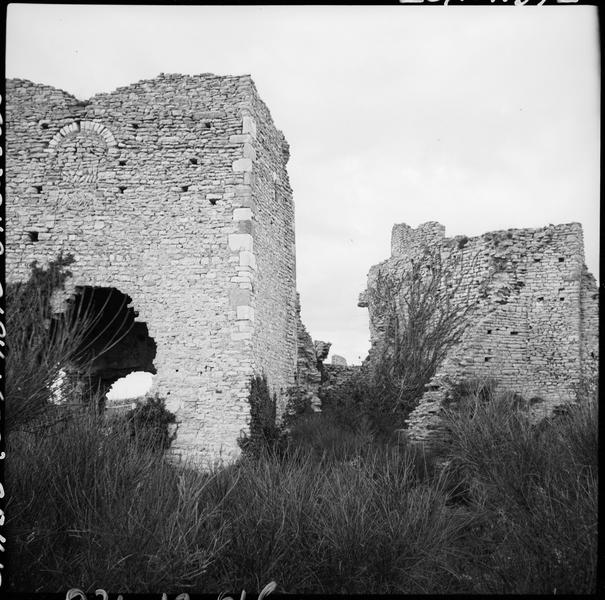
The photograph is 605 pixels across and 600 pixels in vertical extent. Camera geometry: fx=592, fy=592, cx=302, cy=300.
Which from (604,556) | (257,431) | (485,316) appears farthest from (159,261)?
(604,556)

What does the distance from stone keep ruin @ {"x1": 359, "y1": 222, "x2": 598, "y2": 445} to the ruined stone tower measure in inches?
177

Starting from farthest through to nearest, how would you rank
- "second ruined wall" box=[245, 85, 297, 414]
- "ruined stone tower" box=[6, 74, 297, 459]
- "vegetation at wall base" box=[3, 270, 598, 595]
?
1. "second ruined wall" box=[245, 85, 297, 414]
2. "ruined stone tower" box=[6, 74, 297, 459]
3. "vegetation at wall base" box=[3, 270, 598, 595]

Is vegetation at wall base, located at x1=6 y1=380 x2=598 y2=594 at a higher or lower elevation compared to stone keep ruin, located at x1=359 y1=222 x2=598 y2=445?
lower

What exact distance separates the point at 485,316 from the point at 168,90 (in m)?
7.43

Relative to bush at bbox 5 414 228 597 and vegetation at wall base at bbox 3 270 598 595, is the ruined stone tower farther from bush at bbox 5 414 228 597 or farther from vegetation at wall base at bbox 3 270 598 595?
bush at bbox 5 414 228 597

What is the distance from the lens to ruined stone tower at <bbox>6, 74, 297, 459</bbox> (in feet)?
30.4

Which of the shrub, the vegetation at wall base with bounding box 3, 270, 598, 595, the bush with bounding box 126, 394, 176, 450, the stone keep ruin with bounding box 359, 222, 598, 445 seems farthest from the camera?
the stone keep ruin with bounding box 359, 222, 598, 445

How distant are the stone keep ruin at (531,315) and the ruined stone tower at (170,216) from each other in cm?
449

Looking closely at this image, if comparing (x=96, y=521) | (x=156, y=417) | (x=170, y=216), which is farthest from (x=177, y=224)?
(x=96, y=521)

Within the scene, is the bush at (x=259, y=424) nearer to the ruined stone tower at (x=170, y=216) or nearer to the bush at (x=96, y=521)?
the ruined stone tower at (x=170, y=216)

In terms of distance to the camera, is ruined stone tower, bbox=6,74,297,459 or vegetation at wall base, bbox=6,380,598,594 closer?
vegetation at wall base, bbox=6,380,598,594

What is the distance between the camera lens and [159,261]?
9.59 meters

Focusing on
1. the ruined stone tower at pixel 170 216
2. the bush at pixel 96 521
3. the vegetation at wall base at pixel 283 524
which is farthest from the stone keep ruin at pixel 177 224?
the bush at pixel 96 521

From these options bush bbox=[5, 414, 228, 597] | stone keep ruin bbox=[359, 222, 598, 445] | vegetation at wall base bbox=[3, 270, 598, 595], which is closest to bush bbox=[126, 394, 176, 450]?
vegetation at wall base bbox=[3, 270, 598, 595]
